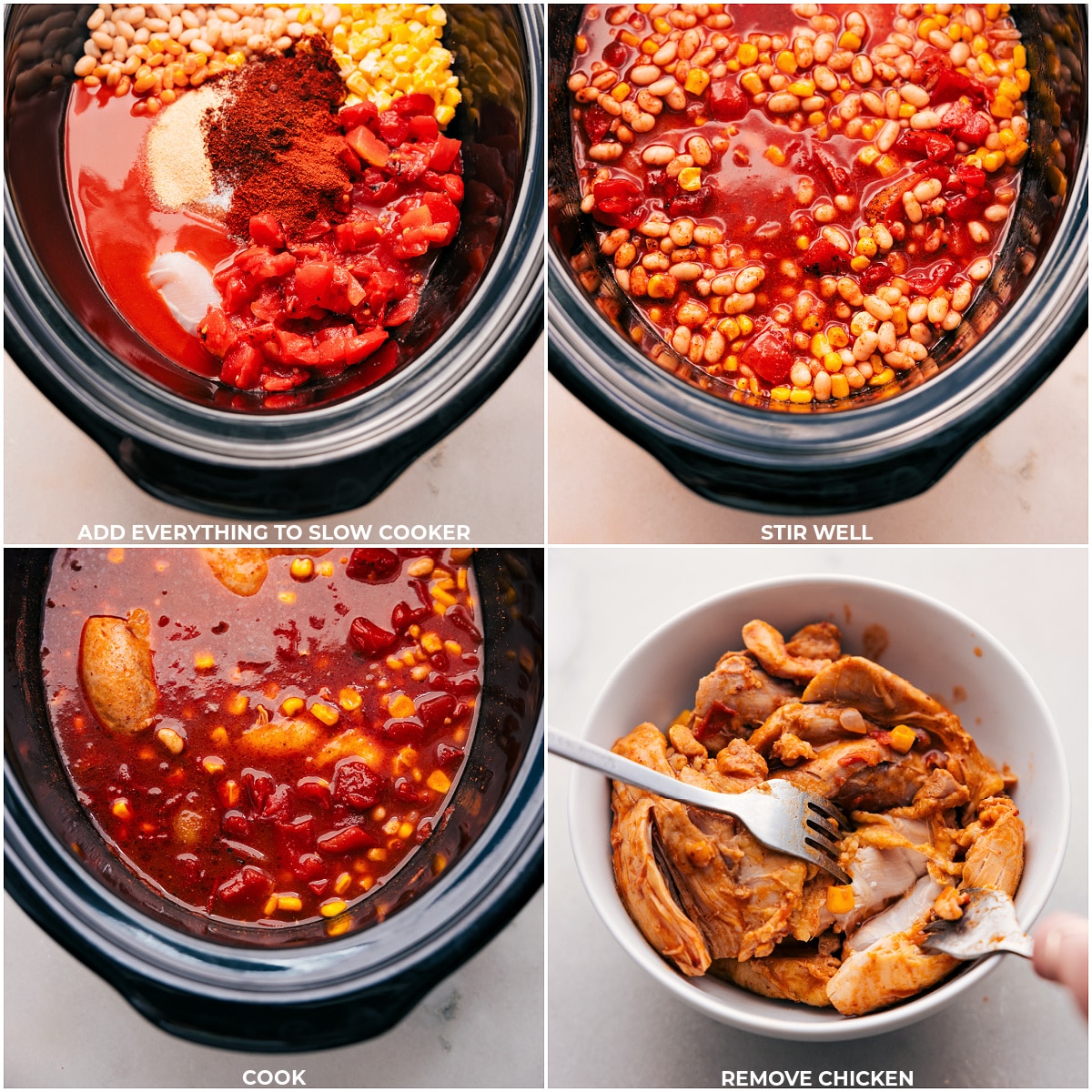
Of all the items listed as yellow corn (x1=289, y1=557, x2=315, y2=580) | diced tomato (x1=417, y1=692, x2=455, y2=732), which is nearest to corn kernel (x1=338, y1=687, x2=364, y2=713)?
diced tomato (x1=417, y1=692, x2=455, y2=732)

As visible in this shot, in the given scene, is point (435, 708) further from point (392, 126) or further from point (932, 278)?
point (932, 278)

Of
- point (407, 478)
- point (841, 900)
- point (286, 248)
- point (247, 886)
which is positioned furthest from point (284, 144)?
point (841, 900)

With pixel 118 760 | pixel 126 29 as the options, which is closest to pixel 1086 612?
pixel 118 760

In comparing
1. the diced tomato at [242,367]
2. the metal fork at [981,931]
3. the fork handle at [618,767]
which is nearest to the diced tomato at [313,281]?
the diced tomato at [242,367]

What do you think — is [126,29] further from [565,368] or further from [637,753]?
[637,753]

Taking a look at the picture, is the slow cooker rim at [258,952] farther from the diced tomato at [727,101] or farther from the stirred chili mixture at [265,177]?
the diced tomato at [727,101]
